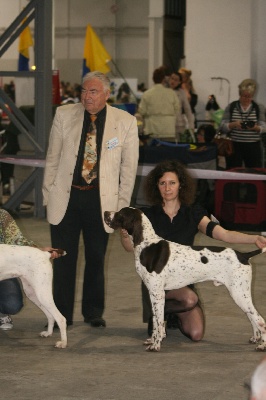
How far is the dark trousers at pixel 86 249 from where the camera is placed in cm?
622

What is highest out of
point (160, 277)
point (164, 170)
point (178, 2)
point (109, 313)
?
point (178, 2)

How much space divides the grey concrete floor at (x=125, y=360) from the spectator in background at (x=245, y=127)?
4.52 meters

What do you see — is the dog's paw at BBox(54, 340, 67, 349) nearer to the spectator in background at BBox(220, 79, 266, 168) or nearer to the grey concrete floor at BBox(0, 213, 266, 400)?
the grey concrete floor at BBox(0, 213, 266, 400)

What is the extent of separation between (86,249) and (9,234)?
1.94 ft

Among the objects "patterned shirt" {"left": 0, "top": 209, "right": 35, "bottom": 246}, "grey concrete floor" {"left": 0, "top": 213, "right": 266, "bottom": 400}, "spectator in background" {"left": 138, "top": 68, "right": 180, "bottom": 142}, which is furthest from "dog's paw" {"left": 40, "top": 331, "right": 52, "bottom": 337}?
"spectator in background" {"left": 138, "top": 68, "right": 180, "bottom": 142}

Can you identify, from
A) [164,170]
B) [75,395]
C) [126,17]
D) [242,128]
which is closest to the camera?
[75,395]

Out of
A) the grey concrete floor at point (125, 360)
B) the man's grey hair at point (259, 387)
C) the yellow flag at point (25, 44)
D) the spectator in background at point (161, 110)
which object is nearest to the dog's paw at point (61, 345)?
the grey concrete floor at point (125, 360)

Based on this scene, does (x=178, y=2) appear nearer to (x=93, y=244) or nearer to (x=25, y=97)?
(x=25, y=97)

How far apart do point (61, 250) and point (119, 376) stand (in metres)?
0.96

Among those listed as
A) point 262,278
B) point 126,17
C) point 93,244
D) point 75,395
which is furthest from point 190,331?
point 126,17

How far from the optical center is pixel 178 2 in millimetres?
29094

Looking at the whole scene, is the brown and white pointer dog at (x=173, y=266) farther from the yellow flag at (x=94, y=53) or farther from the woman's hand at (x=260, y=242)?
the yellow flag at (x=94, y=53)

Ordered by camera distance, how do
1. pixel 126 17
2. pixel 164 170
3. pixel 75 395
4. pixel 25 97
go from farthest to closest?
pixel 126 17
pixel 25 97
pixel 164 170
pixel 75 395

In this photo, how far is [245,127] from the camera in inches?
456
